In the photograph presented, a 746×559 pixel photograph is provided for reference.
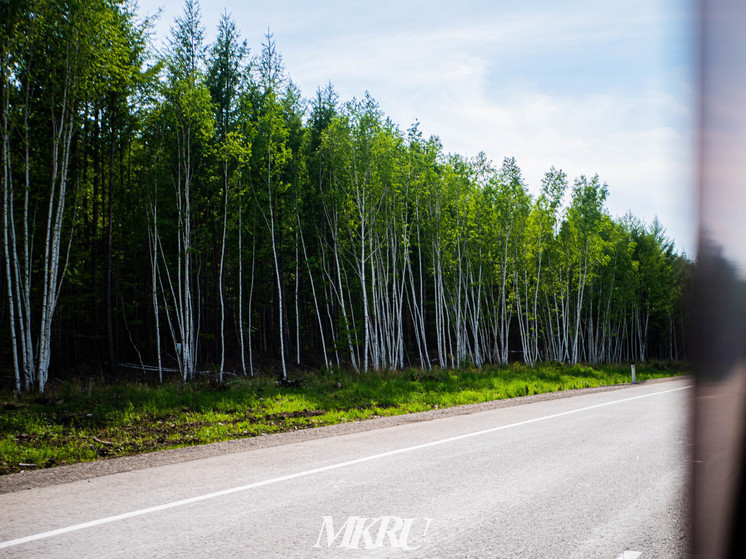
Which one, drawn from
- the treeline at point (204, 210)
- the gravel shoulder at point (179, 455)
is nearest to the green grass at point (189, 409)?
the gravel shoulder at point (179, 455)

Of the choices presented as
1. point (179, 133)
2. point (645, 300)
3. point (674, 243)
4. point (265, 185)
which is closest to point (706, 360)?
point (265, 185)

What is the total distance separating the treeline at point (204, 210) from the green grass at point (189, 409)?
2536 mm

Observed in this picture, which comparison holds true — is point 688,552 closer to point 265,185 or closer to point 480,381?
point 480,381

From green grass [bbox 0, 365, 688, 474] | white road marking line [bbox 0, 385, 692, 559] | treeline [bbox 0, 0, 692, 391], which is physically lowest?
green grass [bbox 0, 365, 688, 474]

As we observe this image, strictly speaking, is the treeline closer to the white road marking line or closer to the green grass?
the green grass

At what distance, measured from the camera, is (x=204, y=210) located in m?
24.8

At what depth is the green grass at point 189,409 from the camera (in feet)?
29.1

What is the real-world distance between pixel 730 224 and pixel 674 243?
56967 mm

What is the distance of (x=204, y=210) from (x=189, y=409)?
14.5 meters

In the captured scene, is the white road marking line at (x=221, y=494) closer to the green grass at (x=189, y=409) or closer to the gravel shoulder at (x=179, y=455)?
the gravel shoulder at (x=179, y=455)

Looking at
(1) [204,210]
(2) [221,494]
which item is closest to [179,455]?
(2) [221,494]

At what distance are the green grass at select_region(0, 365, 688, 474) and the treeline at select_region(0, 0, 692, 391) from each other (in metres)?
2.54

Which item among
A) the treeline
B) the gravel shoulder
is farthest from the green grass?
the treeline

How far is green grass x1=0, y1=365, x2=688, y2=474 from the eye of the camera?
29.1ft
